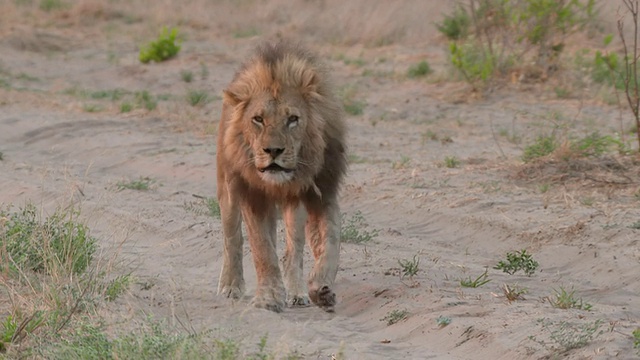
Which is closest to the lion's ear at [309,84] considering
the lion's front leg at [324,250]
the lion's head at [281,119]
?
the lion's head at [281,119]

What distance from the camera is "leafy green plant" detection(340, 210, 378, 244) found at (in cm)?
845

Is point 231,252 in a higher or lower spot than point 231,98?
lower

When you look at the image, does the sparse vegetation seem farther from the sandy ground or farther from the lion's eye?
the lion's eye

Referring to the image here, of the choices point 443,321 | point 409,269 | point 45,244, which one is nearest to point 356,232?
point 409,269

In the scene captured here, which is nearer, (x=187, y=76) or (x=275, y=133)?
(x=275, y=133)

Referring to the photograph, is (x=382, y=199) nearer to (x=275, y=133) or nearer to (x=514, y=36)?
(x=275, y=133)

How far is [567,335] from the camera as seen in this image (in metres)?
5.47

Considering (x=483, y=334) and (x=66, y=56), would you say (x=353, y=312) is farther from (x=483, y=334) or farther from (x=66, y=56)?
(x=66, y=56)

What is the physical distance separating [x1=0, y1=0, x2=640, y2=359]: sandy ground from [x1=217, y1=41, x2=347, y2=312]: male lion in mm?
262

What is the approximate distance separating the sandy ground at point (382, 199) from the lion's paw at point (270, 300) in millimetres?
94

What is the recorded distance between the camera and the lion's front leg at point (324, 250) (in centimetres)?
658

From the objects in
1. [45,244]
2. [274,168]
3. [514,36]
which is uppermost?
[274,168]

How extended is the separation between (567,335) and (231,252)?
243cm

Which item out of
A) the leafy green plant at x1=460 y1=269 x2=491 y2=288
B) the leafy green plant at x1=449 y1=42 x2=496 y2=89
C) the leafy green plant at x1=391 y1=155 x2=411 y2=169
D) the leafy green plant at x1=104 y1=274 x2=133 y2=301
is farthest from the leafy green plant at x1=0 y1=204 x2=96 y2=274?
the leafy green plant at x1=449 y1=42 x2=496 y2=89
